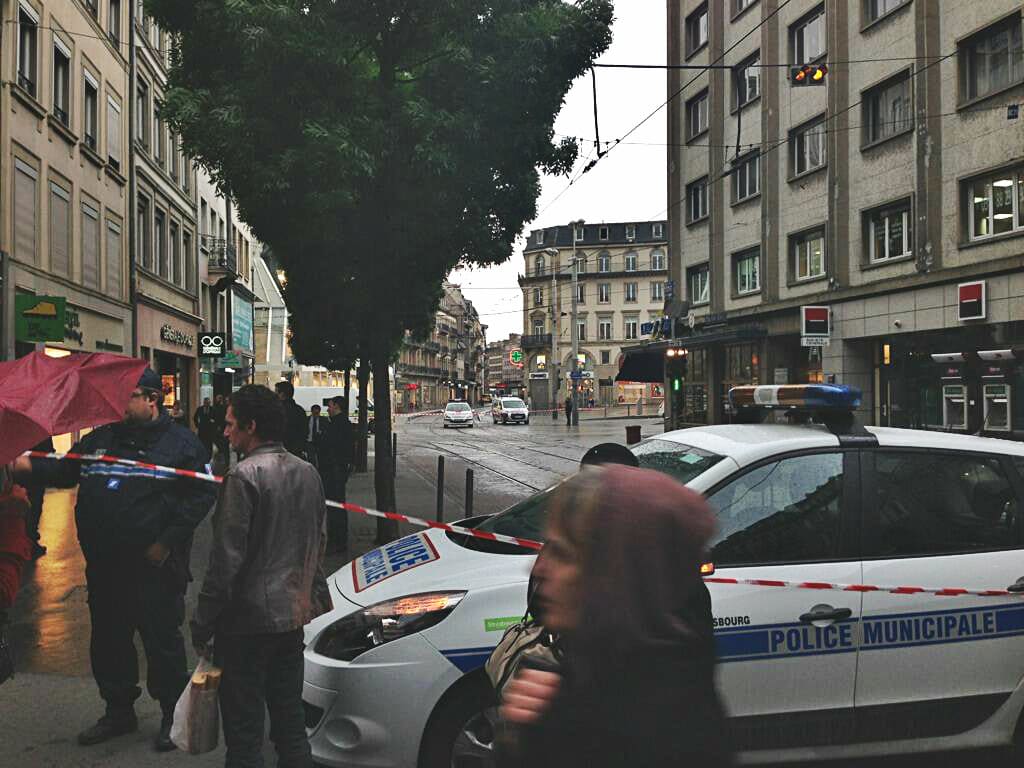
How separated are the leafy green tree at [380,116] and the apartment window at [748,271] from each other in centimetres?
1608

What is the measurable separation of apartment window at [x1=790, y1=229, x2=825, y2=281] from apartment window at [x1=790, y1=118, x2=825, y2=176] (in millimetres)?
1639

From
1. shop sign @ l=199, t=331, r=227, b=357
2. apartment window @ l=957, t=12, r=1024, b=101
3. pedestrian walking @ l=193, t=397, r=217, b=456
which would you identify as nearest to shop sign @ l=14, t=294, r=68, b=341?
pedestrian walking @ l=193, t=397, r=217, b=456

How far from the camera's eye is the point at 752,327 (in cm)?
2444

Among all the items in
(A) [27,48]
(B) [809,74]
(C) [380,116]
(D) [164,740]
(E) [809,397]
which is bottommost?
(D) [164,740]

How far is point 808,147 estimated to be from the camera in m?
22.7

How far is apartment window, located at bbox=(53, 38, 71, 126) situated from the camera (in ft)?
61.0

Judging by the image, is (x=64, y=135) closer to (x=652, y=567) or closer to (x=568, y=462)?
(x=568, y=462)

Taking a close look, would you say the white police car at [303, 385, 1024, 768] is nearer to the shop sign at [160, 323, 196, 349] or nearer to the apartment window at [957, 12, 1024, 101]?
the apartment window at [957, 12, 1024, 101]

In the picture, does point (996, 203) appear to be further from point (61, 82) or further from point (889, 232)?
point (61, 82)

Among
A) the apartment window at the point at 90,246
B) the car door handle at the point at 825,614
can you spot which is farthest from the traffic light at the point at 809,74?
the apartment window at the point at 90,246

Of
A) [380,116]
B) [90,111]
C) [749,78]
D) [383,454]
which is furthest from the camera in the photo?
[749,78]

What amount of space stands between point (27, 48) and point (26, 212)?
10.4 ft

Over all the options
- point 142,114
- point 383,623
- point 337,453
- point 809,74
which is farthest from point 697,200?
point 383,623

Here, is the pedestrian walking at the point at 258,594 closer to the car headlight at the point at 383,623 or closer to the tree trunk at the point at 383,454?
the car headlight at the point at 383,623
